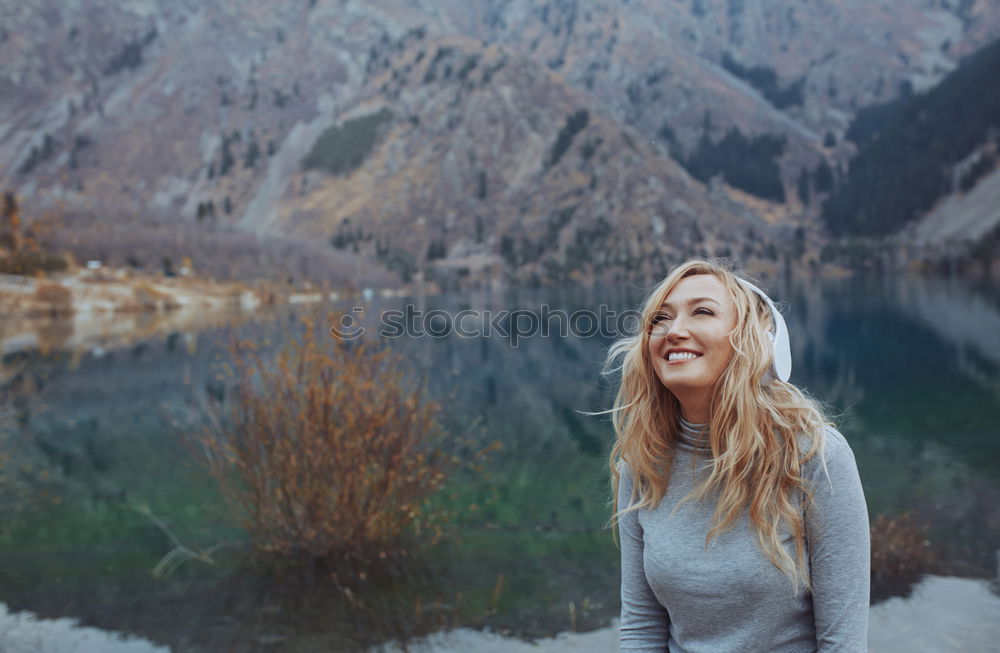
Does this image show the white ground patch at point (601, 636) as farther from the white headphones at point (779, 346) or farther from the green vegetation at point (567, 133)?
the green vegetation at point (567, 133)

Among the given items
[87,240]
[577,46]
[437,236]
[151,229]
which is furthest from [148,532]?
[577,46]

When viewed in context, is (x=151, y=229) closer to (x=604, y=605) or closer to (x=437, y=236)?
(x=437, y=236)

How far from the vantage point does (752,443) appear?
6.09ft

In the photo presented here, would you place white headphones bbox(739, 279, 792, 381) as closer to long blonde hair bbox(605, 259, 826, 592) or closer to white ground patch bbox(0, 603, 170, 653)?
long blonde hair bbox(605, 259, 826, 592)

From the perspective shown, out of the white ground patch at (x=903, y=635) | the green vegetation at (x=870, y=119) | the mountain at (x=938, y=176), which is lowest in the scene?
the white ground patch at (x=903, y=635)

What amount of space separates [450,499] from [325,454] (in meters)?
3.58

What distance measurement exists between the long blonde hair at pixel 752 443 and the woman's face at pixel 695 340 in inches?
1.0

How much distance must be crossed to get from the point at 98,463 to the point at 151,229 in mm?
67015

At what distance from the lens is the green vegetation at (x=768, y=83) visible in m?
177

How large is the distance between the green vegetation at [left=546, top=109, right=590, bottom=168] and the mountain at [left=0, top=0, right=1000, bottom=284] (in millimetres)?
417

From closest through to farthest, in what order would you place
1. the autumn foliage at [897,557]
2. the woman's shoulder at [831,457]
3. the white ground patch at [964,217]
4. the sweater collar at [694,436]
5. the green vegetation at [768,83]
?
1. the woman's shoulder at [831,457]
2. the sweater collar at [694,436]
3. the autumn foliage at [897,557]
4. the white ground patch at [964,217]
5. the green vegetation at [768,83]

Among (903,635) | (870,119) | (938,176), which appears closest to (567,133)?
(938,176)

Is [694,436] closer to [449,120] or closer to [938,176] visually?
[938,176]

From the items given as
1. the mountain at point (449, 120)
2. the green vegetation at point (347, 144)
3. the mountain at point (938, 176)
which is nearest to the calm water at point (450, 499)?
the mountain at point (449, 120)
